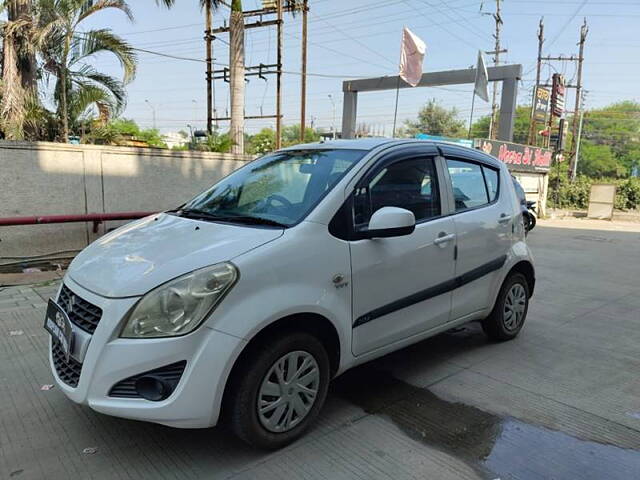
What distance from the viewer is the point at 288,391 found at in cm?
263

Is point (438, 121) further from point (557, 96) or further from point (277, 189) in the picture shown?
point (277, 189)

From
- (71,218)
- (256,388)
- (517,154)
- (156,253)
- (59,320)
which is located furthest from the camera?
(517,154)

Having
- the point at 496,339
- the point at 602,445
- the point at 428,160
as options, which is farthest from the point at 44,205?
the point at 602,445

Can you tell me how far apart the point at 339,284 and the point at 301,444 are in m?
0.94

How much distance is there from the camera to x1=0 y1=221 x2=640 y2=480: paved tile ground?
2535mm

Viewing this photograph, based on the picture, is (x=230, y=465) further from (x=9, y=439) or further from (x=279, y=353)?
(x=9, y=439)

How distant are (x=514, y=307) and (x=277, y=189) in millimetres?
2572

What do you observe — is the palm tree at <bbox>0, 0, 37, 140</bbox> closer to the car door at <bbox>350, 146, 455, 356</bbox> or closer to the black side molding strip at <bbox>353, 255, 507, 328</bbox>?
the car door at <bbox>350, 146, 455, 356</bbox>

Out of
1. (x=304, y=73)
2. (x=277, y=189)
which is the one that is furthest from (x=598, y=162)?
(x=277, y=189)

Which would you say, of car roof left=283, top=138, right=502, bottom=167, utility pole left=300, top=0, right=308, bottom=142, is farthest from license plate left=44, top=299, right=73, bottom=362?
utility pole left=300, top=0, right=308, bottom=142

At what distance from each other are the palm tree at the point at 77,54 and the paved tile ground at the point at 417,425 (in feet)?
18.4

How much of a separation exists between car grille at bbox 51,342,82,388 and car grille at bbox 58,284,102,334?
0.20 meters

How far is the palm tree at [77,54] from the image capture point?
8.34m

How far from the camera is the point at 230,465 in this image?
2531mm
